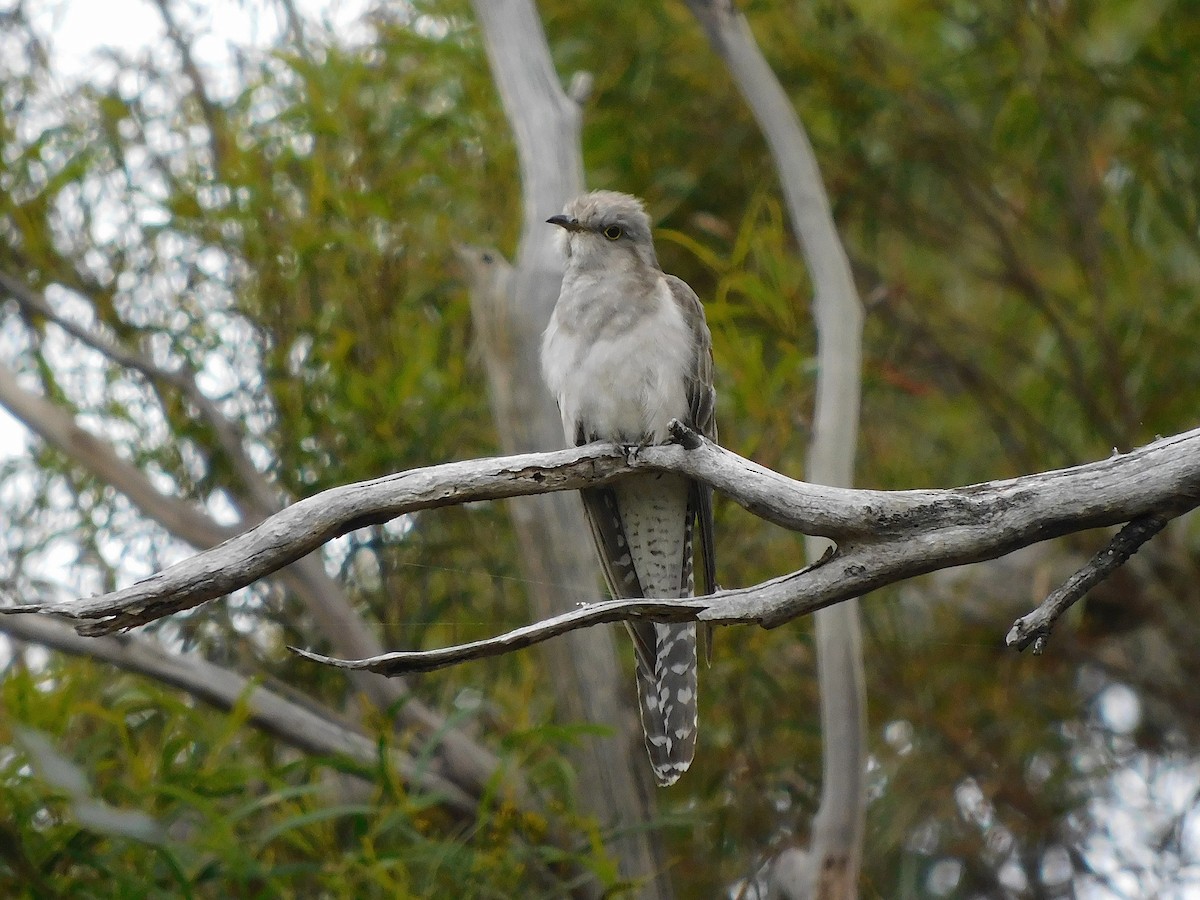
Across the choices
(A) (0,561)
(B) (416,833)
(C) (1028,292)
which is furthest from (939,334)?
(A) (0,561)

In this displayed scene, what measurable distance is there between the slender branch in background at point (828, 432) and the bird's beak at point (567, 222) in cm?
62

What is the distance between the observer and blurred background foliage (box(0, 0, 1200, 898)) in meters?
3.34

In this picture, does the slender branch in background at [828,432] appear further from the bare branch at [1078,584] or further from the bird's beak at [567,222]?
the bare branch at [1078,584]

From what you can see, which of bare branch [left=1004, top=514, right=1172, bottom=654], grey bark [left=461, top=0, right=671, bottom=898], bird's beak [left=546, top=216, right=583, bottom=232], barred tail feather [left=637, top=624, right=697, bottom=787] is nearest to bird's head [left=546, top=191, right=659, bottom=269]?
bird's beak [left=546, top=216, right=583, bottom=232]

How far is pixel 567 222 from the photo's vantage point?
2.98 m

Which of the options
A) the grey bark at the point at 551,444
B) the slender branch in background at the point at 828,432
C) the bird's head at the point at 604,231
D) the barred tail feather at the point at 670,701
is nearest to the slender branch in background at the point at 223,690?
the grey bark at the point at 551,444

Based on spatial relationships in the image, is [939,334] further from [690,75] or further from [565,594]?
[565,594]

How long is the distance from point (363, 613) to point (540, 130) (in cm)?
139

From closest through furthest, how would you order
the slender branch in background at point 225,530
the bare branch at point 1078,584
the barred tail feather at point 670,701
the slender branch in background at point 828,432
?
the bare branch at point 1078,584
the barred tail feather at point 670,701
the slender branch in background at point 828,432
the slender branch in background at point 225,530

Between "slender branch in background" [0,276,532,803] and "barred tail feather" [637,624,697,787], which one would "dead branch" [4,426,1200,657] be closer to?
"barred tail feather" [637,624,697,787]

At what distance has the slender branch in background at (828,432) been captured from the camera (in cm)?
294

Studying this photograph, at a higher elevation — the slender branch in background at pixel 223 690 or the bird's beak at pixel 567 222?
the bird's beak at pixel 567 222

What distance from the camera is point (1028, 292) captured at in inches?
169

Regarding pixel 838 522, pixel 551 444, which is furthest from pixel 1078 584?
pixel 551 444
